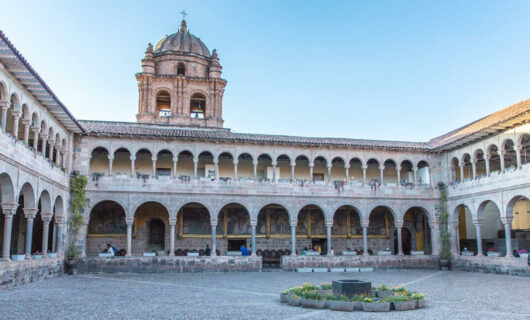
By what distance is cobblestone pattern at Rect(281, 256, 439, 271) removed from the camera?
27.8 m

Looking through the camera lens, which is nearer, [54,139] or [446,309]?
[446,309]

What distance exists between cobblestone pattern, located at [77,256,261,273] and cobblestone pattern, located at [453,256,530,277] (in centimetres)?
1161

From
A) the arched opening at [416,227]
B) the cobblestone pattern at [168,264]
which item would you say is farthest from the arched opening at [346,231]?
the cobblestone pattern at [168,264]

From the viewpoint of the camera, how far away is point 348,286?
1298 centimetres

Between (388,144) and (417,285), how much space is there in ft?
40.3

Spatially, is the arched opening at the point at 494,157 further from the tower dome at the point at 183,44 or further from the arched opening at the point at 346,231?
the tower dome at the point at 183,44

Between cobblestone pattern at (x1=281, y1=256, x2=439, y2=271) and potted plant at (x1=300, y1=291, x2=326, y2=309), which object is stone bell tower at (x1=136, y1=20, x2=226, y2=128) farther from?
potted plant at (x1=300, y1=291, x2=326, y2=309)

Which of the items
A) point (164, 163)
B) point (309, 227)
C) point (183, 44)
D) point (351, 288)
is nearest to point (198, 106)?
point (183, 44)

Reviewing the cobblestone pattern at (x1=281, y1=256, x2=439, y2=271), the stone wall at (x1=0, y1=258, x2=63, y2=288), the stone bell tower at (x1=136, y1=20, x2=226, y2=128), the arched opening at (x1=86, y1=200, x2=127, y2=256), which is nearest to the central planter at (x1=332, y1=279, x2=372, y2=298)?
the stone wall at (x1=0, y1=258, x2=63, y2=288)

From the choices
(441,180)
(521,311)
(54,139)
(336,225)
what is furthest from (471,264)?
(54,139)

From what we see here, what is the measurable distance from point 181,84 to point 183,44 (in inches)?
136

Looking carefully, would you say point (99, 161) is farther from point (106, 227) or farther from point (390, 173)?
point (390, 173)

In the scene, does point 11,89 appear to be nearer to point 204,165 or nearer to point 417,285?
point 204,165

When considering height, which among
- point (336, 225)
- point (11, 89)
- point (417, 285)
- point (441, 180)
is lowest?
point (417, 285)
